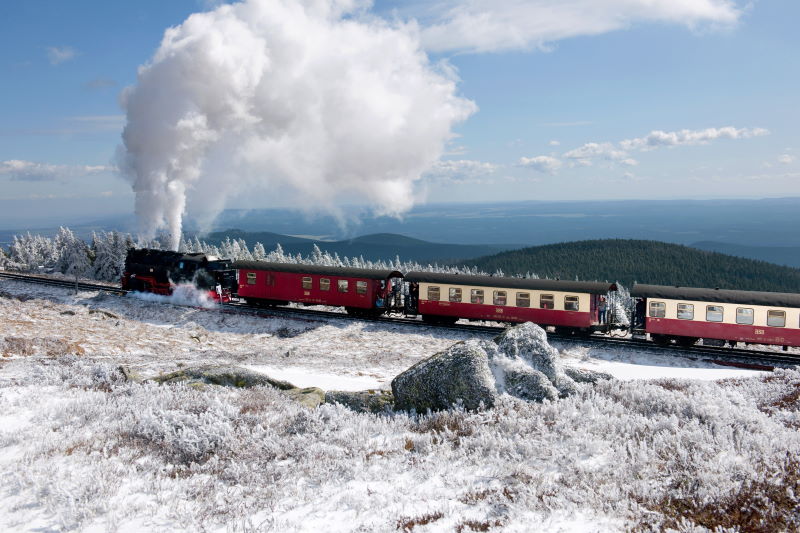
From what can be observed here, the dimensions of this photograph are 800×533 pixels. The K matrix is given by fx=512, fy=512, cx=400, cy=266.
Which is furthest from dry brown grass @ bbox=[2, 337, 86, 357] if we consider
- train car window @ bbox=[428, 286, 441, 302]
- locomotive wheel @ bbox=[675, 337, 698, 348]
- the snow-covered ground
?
locomotive wheel @ bbox=[675, 337, 698, 348]

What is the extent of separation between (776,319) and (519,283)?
12.0 meters

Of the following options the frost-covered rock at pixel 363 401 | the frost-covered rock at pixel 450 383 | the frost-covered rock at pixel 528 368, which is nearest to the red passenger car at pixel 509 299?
the frost-covered rock at pixel 528 368

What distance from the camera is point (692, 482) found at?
6.71 meters

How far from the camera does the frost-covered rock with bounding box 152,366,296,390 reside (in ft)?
43.1

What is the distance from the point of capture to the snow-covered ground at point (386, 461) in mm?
6270

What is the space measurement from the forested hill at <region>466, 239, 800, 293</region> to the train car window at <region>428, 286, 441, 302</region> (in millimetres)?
144139

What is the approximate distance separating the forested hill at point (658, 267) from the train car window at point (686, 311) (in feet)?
477

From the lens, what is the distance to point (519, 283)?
28375mm

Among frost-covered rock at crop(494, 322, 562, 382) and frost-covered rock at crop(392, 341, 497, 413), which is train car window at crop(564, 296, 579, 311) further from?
frost-covered rock at crop(392, 341, 497, 413)

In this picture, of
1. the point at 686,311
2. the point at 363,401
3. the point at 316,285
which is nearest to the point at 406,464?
the point at 363,401

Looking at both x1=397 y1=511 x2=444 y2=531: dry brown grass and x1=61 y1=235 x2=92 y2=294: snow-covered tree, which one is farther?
x1=61 y1=235 x2=92 y2=294: snow-covered tree

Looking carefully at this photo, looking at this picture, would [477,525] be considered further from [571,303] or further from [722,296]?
[722,296]

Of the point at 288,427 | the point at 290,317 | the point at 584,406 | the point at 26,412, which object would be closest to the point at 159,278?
the point at 290,317

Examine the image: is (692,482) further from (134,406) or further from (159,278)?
(159,278)
